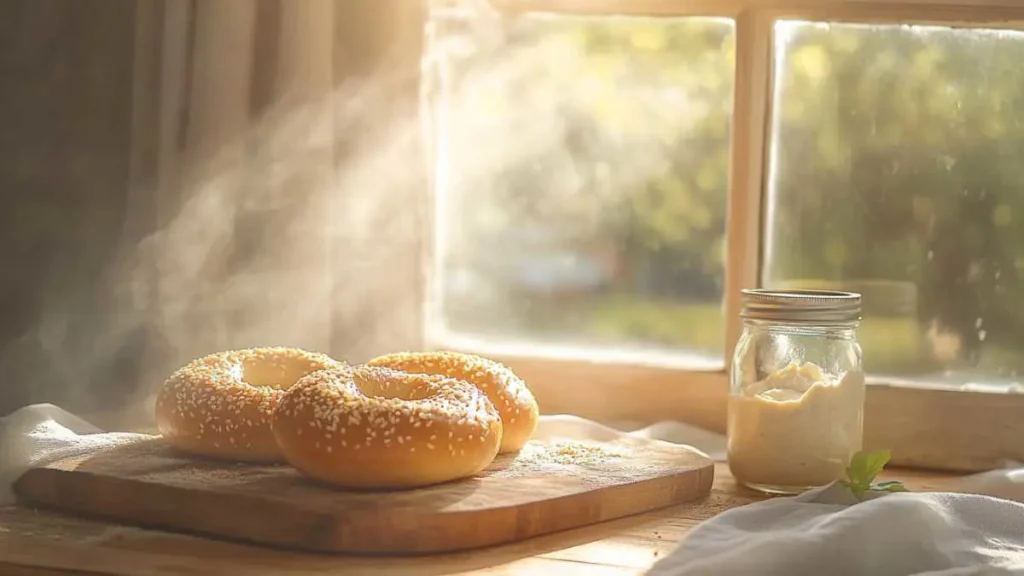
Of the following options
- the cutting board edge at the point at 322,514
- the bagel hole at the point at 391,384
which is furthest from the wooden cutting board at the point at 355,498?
the bagel hole at the point at 391,384

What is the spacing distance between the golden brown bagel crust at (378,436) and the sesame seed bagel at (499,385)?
12 centimetres

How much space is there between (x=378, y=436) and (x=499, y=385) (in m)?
0.25

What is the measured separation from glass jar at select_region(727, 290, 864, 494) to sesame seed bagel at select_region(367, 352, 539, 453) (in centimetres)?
23

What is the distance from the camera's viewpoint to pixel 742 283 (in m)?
1.53

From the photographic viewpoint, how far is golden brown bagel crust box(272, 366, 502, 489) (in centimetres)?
106

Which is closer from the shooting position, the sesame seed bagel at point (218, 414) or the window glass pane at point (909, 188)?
the sesame seed bagel at point (218, 414)

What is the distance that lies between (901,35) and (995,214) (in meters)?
0.25

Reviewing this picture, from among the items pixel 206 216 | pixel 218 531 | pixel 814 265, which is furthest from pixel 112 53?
pixel 814 265

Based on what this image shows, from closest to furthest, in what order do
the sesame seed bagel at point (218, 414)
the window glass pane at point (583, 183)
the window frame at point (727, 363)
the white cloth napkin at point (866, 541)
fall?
1. the white cloth napkin at point (866, 541)
2. the sesame seed bagel at point (218, 414)
3. the window frame at point (727, 363)
4. the window glass pane at point (583, 183)

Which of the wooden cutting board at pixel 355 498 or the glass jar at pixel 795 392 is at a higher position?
the glass jar at pixel 795 392

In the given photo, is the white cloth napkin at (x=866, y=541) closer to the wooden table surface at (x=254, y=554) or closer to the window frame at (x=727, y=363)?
the wooden table surface at (x=254, y=554)

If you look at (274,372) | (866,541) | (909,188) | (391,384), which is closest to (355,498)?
(391,384)

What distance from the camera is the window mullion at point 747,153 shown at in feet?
4.98

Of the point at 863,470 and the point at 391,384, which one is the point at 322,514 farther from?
the point at 863,470
